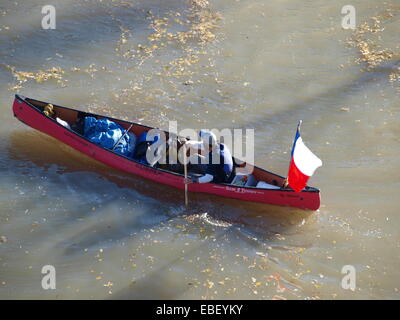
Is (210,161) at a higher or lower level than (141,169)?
higher

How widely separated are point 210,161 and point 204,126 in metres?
2.46

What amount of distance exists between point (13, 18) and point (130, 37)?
3.94 meters

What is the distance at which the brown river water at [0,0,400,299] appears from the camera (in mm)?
10984

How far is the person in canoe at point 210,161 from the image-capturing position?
12.6 meters

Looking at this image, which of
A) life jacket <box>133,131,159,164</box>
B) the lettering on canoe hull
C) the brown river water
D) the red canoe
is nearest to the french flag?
the red canoe

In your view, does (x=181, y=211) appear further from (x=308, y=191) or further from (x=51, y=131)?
(x=51, y=131)

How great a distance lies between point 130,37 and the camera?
18.2 metres

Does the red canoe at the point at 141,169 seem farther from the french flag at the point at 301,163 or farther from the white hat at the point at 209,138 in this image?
the white hat at the point at 209,138

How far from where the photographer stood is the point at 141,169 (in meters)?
13.0

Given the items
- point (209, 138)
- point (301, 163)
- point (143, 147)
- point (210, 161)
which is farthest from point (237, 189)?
point (143, 147)

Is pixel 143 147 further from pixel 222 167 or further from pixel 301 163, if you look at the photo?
pixel 301 163

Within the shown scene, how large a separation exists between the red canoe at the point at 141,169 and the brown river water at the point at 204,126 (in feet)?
0.97

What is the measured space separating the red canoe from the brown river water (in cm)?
30

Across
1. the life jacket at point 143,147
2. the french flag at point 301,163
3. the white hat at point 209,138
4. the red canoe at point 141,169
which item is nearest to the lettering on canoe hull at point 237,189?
the red canoe at point 141,169
